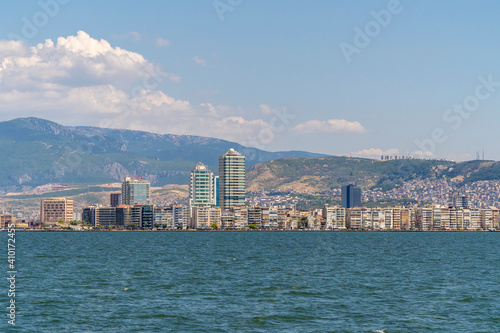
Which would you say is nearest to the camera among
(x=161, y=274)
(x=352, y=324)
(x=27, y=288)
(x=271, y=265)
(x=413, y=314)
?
(x=352, y=324)

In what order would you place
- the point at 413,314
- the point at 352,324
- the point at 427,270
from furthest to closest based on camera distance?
the point at 427,270, the point at 413,314, the point at 352,324

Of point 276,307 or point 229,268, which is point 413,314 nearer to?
point 276,307

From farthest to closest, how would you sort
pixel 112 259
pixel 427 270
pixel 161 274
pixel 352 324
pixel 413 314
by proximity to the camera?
1. pixel 112 259
2. pixel 427 270
3. pixel 161 274
4. pixel 413 314
5. pixel 352 324

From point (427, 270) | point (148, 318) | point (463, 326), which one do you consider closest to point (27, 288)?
point (148, 318)

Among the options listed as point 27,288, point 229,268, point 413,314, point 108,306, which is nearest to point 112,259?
point 229,268

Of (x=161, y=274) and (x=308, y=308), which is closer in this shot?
(x=308, y=308)

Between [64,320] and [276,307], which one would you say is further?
[276,307]

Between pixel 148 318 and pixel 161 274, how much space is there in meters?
37.6

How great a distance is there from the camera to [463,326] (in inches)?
2349

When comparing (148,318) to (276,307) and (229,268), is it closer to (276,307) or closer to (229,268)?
(276,307)

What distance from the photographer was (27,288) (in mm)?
81625

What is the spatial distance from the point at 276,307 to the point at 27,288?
3085 cm

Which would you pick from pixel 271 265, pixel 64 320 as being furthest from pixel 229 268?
pixel 64 320

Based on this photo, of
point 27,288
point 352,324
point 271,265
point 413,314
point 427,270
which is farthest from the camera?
point 271,265
